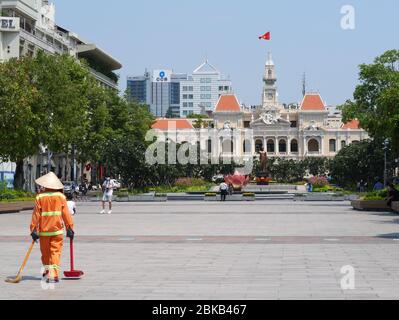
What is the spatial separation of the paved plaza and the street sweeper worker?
350 millimetres

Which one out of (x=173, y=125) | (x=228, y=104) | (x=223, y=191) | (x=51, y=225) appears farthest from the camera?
(x=228, y=104)

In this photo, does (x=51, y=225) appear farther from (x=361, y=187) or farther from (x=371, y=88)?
(x=361, y=187)

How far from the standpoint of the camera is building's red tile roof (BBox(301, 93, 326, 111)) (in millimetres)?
158000

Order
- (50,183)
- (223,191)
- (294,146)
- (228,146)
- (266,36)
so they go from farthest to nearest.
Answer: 1. (294,146)
2. (228,146)
3. (266,36)
4. (223,191)
5. (50,183)

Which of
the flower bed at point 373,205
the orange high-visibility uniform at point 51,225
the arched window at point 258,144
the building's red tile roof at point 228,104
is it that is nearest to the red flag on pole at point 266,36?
the arched window at point 258,144

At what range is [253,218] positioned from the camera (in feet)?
102

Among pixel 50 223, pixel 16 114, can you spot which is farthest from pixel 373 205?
pixel 50 223

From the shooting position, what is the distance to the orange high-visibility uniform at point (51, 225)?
12.2m

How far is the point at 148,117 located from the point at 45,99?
44.3 meters

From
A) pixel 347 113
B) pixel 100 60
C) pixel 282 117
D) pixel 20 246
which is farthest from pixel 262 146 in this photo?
pixel 20 246

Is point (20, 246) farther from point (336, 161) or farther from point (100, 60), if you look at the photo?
point (100, 60)

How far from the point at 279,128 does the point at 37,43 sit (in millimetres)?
89918

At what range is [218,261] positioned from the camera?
15.2m

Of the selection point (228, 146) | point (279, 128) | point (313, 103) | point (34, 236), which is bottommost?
point (34, 236)
